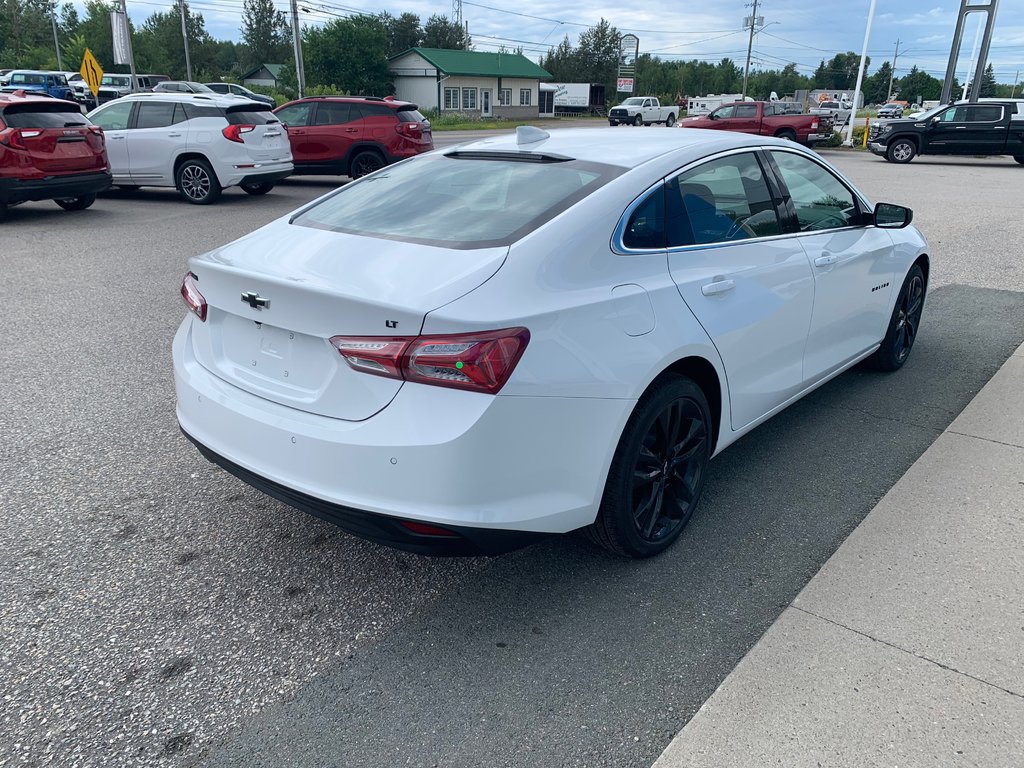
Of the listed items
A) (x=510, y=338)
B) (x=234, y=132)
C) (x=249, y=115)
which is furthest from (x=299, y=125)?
(x=510, y=338)

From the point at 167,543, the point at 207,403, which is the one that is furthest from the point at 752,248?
the point at 167,543

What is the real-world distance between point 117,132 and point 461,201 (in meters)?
12.2

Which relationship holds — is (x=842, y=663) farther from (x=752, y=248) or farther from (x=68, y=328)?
(x=68, y=328)

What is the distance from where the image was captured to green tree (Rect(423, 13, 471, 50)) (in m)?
91.7

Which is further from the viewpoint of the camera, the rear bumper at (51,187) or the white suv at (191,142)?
the white suv at (191,142)

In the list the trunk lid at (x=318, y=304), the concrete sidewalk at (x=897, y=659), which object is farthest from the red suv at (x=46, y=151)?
the concrete sidewalk at (x=897, y=659)

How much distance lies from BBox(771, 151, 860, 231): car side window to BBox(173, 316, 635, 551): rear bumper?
76.9 inches

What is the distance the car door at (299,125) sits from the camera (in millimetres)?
15320

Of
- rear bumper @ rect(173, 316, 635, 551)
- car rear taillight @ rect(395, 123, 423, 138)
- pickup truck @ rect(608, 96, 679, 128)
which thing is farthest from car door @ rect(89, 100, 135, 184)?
pickup truck @ rect(608, 96, 679, 128)

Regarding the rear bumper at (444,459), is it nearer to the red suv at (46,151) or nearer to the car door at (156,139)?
the red suv at (46,151)

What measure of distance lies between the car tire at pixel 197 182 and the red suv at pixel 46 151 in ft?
5.29

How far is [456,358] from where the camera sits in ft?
7.90

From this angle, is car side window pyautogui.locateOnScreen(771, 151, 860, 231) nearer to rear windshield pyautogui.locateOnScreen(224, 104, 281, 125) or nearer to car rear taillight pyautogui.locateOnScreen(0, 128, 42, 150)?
car rear taillight pyautogui.locateOnScreen(0, 128, 42, 150)

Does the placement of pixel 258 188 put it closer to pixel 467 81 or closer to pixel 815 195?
pixel 815 195
